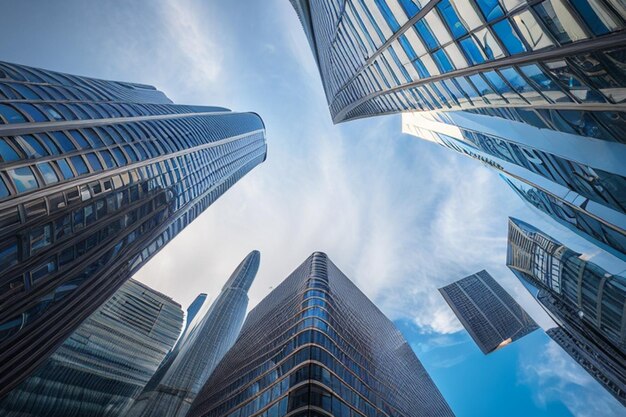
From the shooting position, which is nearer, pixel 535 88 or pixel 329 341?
pixel 535 88

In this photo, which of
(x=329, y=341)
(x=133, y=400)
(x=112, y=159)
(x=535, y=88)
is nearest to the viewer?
(x=535, y=88)

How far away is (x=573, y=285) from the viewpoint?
42031 millimetres

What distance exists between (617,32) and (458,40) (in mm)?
7685

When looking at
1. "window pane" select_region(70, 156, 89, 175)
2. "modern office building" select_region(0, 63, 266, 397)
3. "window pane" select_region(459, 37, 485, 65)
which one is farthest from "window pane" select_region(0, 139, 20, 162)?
"window pane" select_region(459, 37, 485, 65)

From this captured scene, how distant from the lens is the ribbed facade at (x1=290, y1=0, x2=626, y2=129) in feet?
30.5

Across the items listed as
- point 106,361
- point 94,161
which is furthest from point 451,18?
point 106,361

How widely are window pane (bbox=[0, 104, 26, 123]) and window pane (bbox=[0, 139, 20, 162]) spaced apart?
3.17 m

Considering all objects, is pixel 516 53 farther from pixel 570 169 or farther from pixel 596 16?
pixel 570 169

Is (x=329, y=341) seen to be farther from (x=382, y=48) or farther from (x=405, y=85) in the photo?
(x=382, y=48)

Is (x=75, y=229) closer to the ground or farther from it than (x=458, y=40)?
closer to the ground

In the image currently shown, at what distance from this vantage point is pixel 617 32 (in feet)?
27.3

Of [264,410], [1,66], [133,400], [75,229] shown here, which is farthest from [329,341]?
[133,400]

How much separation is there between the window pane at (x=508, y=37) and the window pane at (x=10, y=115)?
38.8 m

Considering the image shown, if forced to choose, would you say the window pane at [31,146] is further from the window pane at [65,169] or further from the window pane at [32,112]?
the window pane at [32,112]
